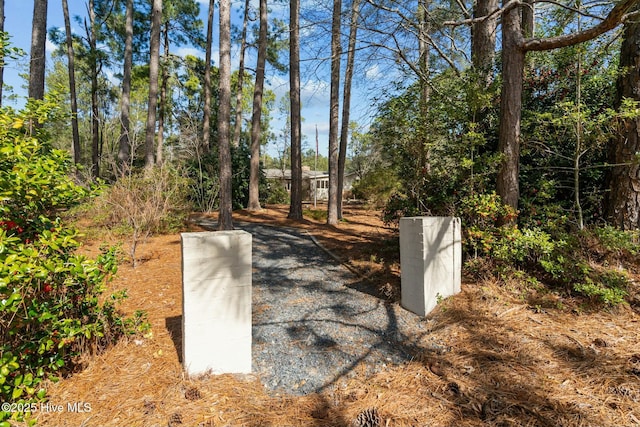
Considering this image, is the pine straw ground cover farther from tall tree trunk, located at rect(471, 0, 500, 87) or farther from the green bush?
tall tree trunk, located at rect(471, 0, 500, 87)

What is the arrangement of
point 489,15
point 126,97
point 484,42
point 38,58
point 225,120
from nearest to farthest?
point 489,15 → point 484,42 → point 38,58 → point 225,120 → point 126,97

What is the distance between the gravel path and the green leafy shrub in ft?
4.46

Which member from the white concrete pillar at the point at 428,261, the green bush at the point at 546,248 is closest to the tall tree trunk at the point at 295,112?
the green bush at the point at 546,248

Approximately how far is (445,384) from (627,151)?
12.7ft

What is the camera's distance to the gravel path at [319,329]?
2.43 metres

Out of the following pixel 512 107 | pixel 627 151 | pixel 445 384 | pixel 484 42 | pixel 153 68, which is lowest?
pixel 445 384

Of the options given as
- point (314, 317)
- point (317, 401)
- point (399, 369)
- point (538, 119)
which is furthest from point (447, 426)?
point (538, 119)

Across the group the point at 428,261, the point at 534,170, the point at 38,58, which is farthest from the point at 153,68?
the point at 534,170

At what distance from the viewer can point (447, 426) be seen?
1874 millimetres

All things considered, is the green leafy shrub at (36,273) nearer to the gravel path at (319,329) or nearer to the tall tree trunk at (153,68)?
the gravel path at (319,329)

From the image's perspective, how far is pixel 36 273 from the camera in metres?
1.68

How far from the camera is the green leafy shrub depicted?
169cm

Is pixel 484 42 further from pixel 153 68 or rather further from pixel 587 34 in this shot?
pixel 153 68

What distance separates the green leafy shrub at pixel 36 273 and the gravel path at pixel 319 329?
1.36m
